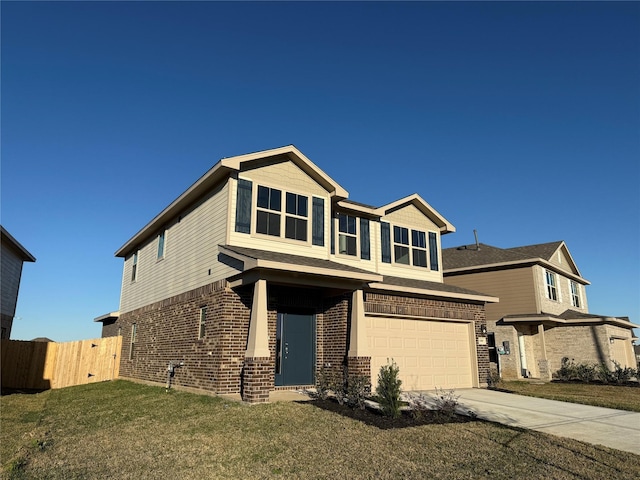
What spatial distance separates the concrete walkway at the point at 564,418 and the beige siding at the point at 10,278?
70.0ft

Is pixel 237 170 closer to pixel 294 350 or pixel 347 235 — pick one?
pixel 347 235

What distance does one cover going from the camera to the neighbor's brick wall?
13680 millimetres

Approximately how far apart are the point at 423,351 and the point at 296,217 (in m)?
6.28

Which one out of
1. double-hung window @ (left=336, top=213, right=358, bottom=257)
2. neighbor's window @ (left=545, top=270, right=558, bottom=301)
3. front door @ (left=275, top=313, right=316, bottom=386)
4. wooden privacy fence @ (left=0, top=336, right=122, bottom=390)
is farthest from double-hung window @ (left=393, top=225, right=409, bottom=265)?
wooden privacy fence @ (left=0, top=336, right=122, bottom=390)

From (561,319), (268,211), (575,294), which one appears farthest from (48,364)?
(575,294)

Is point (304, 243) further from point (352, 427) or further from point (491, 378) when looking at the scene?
point (491, 378)

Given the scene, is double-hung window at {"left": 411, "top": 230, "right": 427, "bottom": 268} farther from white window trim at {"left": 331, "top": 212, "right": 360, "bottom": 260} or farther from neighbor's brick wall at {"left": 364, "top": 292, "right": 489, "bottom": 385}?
white window trim at {"left": 331, "top": 212, "right": 360, "bottom": 260}

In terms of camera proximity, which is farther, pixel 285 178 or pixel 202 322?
pixel 285 178

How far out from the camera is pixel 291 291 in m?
12.6

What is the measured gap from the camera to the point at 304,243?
42.5 feet

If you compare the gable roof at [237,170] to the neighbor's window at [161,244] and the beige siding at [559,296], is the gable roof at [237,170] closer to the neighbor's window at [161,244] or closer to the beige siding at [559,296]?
the neighbor's window at [161,244]

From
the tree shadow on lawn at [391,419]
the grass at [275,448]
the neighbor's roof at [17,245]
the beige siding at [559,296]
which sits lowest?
the grass at [275,448]

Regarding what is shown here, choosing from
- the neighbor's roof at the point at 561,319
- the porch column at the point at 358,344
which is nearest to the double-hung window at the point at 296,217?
the porch column at the point at 358,344

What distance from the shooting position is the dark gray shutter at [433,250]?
687 inches
